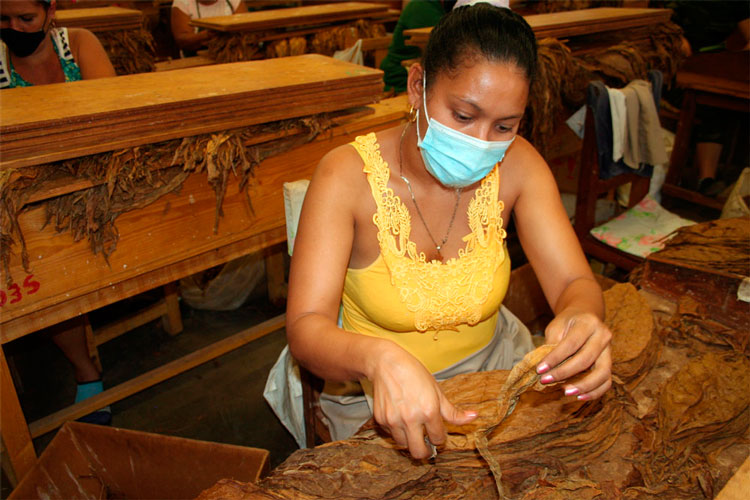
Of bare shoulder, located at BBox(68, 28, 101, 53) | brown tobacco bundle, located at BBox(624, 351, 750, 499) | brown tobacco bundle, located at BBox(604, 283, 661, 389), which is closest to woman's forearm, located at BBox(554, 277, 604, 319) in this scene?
brown tobacco bundle, located at BBox(604, 283, 661, 389)

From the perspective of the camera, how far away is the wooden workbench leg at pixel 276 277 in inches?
140

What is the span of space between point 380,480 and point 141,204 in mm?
1290

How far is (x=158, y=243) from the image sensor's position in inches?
78.5

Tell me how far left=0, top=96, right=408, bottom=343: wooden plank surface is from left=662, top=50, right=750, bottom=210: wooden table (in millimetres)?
2395

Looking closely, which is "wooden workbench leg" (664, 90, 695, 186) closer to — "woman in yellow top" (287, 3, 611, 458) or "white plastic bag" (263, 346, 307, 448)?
"woman in yellow top" (287, 3, 611, 458)

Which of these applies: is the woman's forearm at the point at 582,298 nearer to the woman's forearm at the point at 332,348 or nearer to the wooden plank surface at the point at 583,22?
the woman's forearm at the point at 332,348

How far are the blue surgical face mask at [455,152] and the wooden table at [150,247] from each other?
3.07 feet

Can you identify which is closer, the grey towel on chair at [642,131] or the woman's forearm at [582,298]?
the woman's forearm at [582,298]

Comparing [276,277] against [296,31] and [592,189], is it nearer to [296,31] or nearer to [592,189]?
[592,189]

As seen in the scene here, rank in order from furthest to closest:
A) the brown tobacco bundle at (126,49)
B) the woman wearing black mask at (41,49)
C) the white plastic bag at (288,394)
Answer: the brown tobacco bundle at (126,49) < the woman wearing black mask at (41,49) < the white plastic bag at (288,394)

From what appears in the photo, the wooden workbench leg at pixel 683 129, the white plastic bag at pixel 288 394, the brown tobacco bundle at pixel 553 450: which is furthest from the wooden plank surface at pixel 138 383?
the wooden workbench leg at pixel 683 129

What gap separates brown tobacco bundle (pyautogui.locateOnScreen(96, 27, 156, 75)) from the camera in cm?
384

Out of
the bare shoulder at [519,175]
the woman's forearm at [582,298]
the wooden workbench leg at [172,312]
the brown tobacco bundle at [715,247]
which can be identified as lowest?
the wooden workbench leg at [172,312]

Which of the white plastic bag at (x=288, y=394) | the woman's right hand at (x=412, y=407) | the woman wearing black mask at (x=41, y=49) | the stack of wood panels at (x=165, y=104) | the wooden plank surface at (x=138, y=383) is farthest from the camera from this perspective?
the wooden plank surface at (x=138, y=383)
